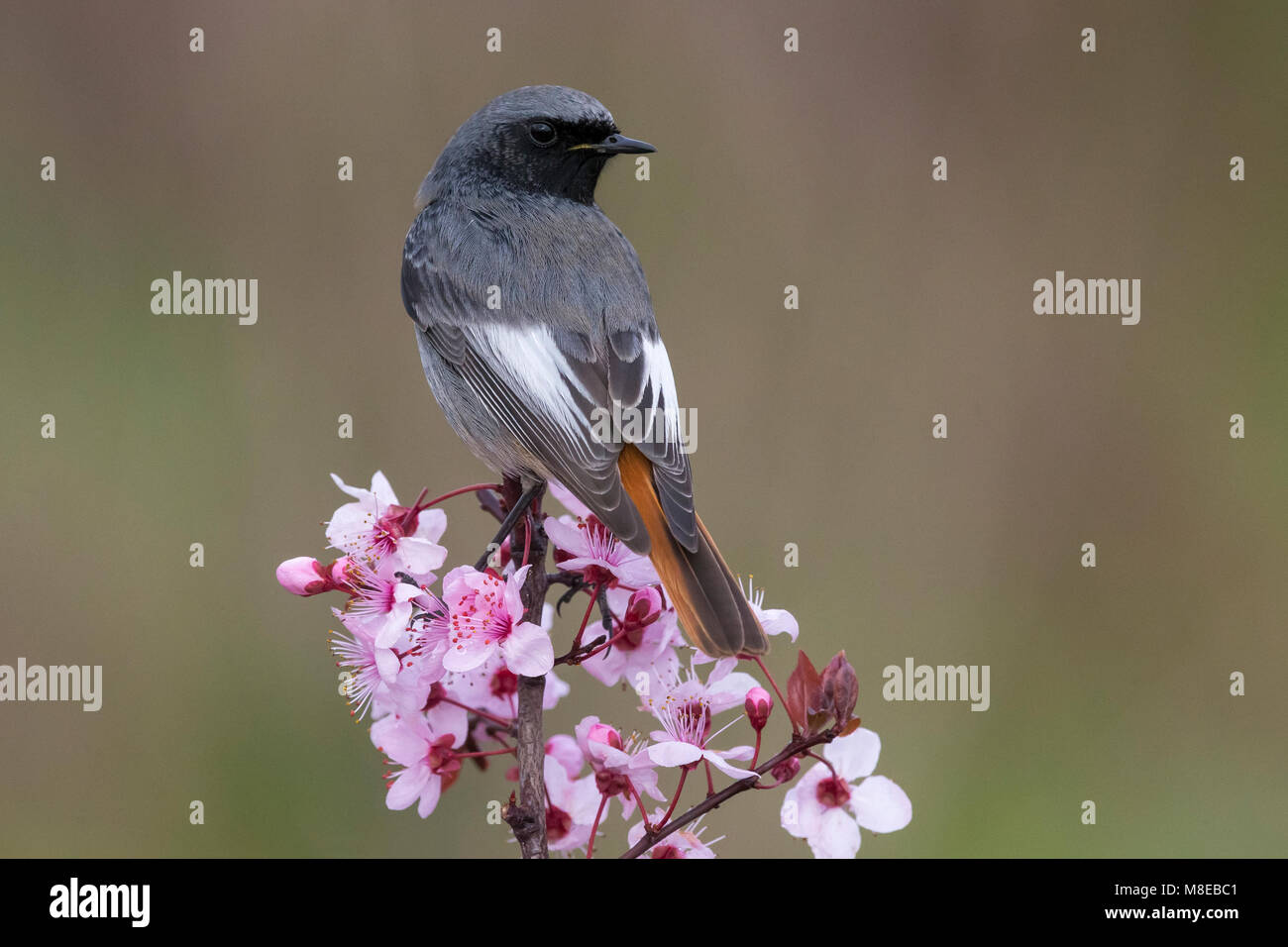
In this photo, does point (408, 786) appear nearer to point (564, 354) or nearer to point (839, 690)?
point (839, 690)

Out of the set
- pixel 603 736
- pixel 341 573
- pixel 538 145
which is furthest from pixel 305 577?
pixel 538 145

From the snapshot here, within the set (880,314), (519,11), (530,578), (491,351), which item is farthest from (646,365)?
(519,11)

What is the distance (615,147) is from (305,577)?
5.36 ft

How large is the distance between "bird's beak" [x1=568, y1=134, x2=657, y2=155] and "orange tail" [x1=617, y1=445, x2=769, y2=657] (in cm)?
109

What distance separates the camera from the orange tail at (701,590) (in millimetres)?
2311

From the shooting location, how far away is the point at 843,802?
88.6 inches

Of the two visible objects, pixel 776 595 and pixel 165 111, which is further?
pixel 165 111

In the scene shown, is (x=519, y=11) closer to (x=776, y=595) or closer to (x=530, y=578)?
(x=776, y=595)

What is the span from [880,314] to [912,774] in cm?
213

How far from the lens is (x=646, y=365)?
310 centimetres

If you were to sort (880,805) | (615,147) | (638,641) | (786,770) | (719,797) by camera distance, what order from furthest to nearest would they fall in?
(615,147)
(638,641)
(880,805)
(786,770)
(719,797)

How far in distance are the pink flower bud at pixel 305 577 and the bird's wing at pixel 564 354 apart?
0.59 metres

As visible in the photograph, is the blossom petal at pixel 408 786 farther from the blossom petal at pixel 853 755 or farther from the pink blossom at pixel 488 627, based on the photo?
the blossom petal at pixel 853 755

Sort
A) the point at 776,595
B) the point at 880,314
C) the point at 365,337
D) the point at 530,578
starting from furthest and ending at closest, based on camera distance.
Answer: the point at 880,314
the point at 365,337
the point at 776,595
the point at 530,578
